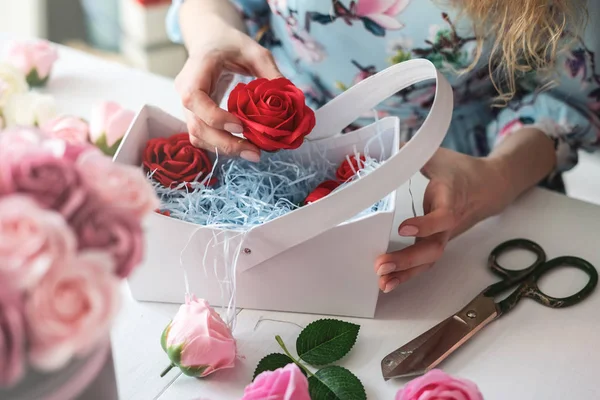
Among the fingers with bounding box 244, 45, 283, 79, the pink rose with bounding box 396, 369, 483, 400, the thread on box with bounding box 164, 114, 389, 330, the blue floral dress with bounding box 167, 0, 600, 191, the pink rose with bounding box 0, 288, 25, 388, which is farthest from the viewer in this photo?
the blue floral dress with bounding box 167, 0, 600, 191

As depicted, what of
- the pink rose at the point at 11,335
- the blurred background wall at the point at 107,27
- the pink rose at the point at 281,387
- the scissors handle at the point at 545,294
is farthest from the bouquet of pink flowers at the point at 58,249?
the blurred background wall at the point at 107,27

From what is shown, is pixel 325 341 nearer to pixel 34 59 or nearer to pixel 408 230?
pixel 408 230

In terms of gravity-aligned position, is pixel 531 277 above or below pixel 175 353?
above

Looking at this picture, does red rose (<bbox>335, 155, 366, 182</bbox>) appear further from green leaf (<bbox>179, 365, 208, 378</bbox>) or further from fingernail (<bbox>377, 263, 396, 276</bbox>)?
green leaf (<bbox>179, 365, 208, 378</bbox>)

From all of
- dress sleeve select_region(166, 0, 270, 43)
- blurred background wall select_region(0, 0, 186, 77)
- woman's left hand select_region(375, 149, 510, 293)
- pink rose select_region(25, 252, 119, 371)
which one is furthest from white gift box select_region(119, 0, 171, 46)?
pink rose select_region(25, 252, 119, 371)

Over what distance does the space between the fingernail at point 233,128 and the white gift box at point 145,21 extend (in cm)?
111

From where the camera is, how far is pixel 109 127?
25.6 inches

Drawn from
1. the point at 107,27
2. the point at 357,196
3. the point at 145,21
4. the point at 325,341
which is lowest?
the point at 107,27

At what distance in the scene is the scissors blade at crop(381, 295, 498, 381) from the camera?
1.58ft

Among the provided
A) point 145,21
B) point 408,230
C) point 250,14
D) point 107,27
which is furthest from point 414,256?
point 107,27

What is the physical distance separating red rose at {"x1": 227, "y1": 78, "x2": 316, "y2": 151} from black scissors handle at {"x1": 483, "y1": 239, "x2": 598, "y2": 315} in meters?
0.21

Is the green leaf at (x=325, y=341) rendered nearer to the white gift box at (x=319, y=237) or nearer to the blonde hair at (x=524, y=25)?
the white gift box at (x=319, y=237)

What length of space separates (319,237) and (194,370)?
131 mm

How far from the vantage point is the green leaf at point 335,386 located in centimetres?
46
